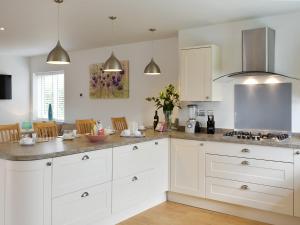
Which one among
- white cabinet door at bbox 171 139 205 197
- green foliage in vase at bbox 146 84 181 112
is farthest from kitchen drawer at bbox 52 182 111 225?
green foliage in vase at bbox 146 84 181 112

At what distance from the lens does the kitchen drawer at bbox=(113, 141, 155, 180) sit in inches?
136

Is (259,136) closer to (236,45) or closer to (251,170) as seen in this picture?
(251,170)

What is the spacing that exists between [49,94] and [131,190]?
473 centimetres

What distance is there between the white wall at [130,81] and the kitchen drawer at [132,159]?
1731 mm

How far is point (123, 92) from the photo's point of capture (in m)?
6.04

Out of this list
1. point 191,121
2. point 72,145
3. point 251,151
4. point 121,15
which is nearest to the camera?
point 72,145

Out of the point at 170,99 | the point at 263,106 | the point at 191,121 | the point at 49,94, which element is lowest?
the point at 191,121

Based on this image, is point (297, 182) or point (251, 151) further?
point (251, 151)

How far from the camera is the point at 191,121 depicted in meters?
4.53

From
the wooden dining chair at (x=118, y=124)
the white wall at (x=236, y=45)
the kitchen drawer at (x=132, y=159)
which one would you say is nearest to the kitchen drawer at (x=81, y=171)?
the kitchen drawer at (x=132, y=159)

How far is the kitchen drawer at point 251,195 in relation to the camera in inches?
135

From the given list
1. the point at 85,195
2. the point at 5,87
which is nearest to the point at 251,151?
the point at 85,195

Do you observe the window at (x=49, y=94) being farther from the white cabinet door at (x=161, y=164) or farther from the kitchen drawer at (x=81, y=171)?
the kitchen drawer at (x=81, y=171)

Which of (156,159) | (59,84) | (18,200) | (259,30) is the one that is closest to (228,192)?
(156,159)
